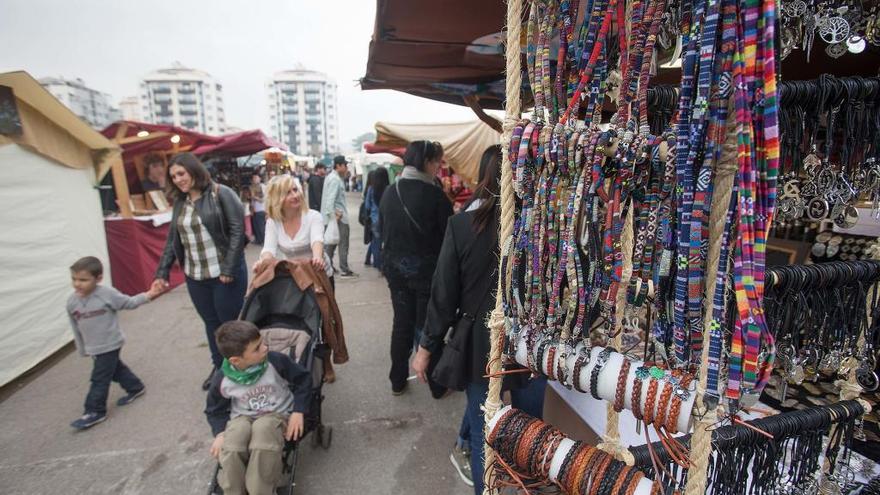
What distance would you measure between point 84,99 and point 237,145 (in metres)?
88.9

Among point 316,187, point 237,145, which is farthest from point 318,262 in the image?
point 237,145

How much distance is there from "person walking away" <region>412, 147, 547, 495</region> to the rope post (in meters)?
0.46

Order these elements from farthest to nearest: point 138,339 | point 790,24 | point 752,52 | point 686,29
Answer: point 138,339 < point 790,24 < point 686,29 < point 752,52

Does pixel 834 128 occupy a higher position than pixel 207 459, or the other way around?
pixel 834 128

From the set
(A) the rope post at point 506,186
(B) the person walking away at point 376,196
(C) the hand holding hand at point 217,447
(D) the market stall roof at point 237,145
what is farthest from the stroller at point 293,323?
(D) the market stall roof at point 237,145

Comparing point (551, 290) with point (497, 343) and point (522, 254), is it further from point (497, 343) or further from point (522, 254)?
point (497, 343)

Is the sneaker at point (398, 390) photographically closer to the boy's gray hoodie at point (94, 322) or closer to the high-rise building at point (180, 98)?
the boy's gray hoodie at point (94, 322)

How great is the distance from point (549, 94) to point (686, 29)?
30cm

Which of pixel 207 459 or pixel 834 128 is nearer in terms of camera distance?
pixel 834 128

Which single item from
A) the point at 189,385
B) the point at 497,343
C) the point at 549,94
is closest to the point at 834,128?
the point at 549,94

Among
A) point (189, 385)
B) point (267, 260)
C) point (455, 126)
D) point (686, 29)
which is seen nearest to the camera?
point (686, 29)

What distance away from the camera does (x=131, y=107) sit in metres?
82.3

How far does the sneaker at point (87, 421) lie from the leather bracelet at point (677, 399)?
3.80 m

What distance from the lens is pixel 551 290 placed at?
94 cm
